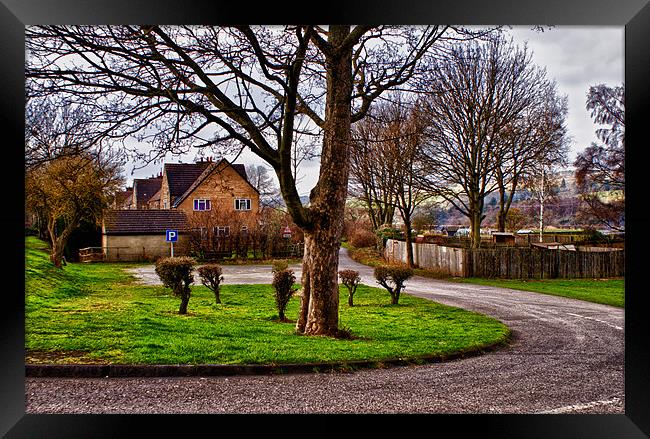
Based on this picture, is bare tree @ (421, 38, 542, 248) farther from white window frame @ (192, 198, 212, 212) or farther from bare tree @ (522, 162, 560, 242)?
white window frame @ (192, 198, 212, 212)

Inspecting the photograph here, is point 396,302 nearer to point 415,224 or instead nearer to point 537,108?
point 415,224

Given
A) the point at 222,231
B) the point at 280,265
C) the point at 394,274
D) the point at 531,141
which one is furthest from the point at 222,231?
the point at 531,141

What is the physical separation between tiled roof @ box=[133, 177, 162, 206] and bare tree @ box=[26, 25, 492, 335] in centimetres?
120

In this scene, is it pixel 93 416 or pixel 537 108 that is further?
pixel 537 108

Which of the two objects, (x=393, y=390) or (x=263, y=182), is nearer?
(x=393, y=390)

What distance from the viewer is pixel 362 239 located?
9.27m

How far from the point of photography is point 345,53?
4324 millimetres

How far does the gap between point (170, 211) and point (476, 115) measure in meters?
6.20

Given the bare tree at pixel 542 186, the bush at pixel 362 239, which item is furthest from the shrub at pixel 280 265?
the bare tree at pixel 542 186

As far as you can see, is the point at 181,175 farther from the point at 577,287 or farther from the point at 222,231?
the point at 577,287

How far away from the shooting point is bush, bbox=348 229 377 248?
902cm

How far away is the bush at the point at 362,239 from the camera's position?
902 cm
